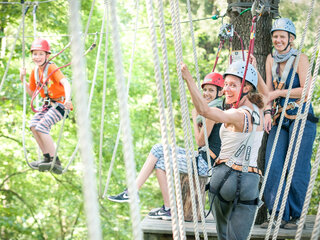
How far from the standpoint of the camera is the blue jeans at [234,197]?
2.47 m

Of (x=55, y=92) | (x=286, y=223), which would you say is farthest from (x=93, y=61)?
(x=286, y=223)

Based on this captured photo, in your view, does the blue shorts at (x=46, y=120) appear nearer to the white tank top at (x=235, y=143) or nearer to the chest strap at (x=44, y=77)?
the chest strap at (x=44, y=77)

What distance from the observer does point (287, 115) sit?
315cm

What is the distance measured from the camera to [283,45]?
3.15 metres

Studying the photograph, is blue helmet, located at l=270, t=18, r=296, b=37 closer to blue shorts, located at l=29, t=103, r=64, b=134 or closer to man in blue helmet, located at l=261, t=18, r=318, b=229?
man in blue helmet, located at l=261, t=18, r=318, b=229

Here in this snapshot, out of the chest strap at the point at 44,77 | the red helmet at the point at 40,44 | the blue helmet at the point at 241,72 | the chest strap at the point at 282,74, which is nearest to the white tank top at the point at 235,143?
the blue helmet at the point at 241,72

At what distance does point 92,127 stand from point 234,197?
6.84m

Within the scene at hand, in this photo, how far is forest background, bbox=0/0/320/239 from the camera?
815 cm

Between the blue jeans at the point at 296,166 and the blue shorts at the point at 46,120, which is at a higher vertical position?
the blue shorts at the point at 46,120

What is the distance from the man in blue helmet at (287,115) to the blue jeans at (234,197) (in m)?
0.69

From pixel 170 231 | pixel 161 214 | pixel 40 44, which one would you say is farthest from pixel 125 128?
pixel 40 44

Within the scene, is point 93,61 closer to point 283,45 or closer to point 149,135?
point 149,135

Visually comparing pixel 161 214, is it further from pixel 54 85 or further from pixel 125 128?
pixel 125 128

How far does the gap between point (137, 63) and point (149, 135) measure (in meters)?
1.40
